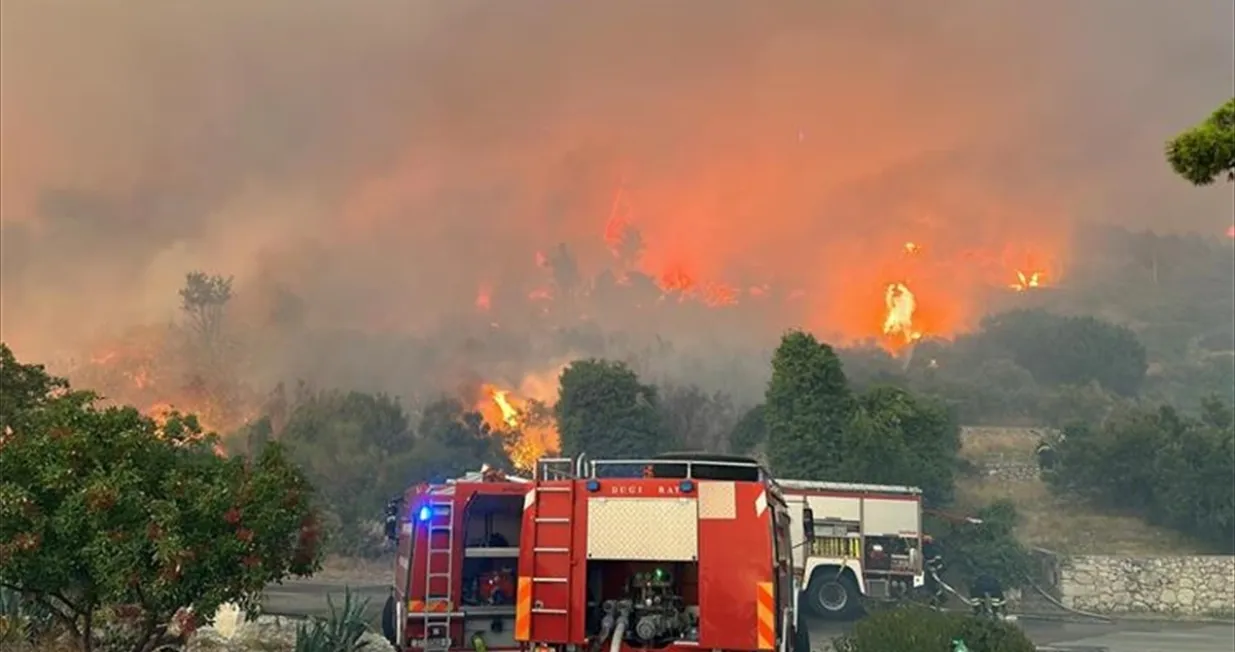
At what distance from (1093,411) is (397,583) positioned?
73.3 m

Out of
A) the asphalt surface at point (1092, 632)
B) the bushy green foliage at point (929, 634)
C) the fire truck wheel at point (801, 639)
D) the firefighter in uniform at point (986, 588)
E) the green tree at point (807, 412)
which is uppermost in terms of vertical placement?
the green tree at point (807, 412)

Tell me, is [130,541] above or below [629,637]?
above

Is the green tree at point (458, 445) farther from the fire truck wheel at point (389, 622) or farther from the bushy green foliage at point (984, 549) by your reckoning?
the fire truck wheel at point (389, 622)

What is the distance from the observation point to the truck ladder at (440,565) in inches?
437

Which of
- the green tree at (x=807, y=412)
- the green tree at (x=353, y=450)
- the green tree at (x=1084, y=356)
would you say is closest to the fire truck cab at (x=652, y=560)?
the green tree at (x=807, y=412)

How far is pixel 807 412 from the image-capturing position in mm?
36219

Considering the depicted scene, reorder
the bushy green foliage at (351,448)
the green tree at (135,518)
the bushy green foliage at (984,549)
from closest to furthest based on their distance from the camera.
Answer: the green tree at (135,518) < the bushy green foliage at (984,549) < the bushy green foliage at (351,448)

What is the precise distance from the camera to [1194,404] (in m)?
101

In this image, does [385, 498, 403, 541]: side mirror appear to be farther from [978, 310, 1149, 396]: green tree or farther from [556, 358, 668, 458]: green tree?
[978, 310, 1149, 396]: green tree

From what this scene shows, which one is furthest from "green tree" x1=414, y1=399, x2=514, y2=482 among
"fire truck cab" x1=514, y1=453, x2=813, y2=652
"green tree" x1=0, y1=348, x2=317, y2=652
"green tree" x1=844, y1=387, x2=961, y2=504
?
"fire truck cab" x1=514, y1=453, x2=813, y2=652

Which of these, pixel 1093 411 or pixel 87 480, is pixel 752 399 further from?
pixel 87 480

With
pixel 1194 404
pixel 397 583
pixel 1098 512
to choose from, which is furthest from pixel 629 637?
pixel 1194 404

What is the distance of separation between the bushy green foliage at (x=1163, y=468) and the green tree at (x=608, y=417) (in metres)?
19.3

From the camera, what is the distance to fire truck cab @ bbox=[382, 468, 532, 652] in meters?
11.1
